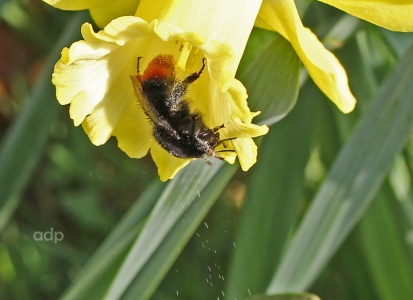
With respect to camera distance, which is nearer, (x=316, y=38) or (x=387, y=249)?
(x=316, y=38)

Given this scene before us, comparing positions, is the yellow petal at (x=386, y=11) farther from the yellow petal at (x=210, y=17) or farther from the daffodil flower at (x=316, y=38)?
the yellow petal at (x=210, y=17)

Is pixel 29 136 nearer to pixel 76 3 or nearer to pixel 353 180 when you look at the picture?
pixel 76 3

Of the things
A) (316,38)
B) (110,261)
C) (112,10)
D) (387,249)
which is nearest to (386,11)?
(316,38)

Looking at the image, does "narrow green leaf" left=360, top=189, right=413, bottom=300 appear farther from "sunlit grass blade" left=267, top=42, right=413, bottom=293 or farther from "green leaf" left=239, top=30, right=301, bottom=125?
"green leaf" left=239, top=30, right=301, bottom=125

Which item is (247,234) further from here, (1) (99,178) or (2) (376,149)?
(1) (99,178)

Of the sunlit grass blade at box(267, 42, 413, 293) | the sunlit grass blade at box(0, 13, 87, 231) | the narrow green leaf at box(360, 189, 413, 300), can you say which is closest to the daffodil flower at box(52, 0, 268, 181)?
the sunlit grass blade at box(267, 42, 413, 293)

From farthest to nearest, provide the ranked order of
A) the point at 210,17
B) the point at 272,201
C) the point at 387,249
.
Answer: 1. the point at 387,249
2. the point at 272,201
3. the point at 210,17

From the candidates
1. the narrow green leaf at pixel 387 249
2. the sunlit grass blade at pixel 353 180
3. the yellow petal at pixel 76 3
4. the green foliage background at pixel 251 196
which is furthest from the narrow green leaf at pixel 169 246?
the narrow green leaf at pixel 387 249

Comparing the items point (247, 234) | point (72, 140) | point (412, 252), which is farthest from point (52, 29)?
point (412, 252)
